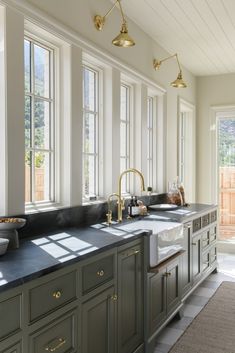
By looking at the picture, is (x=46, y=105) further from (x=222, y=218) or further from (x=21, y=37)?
(x=222, y=218)

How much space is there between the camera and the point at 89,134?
333 centimetres

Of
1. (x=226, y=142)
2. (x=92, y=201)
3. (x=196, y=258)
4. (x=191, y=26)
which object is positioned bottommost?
(x=196, y=258)

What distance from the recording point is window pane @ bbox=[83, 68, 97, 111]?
10.7 feet

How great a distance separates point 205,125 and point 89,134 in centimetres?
304

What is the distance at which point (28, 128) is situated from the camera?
2592mm

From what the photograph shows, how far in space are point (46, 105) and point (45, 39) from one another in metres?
0.46

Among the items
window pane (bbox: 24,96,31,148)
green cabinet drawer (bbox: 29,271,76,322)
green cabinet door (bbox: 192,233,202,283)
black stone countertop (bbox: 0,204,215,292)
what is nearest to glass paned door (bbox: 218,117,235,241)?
green cabinet door (bbox: 192,233,202,283)

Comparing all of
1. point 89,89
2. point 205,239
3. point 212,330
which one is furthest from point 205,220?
point 89,89

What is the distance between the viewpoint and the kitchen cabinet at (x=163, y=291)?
8.68ft

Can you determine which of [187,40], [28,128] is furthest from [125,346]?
[187,40]

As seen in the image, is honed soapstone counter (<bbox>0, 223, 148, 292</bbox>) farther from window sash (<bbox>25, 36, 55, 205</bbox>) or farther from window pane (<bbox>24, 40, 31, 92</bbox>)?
window pane (<bbox>24, 40, 31, 92</bbox>)

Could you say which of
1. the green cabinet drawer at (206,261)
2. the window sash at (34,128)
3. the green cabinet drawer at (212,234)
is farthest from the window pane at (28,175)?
the green cabinet drawer at (212,234)

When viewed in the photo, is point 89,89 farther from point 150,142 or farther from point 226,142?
point 226,142

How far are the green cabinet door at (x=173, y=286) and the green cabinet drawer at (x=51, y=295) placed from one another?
1.25 meters
